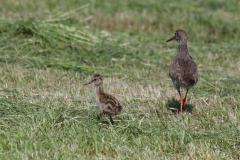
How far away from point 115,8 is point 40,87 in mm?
7479

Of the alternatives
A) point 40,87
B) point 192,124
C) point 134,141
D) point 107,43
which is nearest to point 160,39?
point 107,43

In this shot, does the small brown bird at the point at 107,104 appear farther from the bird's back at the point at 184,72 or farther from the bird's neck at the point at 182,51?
the bird's neck at the point at 182,51

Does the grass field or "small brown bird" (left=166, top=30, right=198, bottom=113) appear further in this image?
"small brown bird" (left=166, top=30, right=198, bottom=113)

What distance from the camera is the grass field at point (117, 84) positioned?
4.82m

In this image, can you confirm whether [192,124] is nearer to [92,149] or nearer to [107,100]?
[107,100]

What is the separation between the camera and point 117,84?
7512 mm

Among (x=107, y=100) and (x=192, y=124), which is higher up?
(x=107, y=100)

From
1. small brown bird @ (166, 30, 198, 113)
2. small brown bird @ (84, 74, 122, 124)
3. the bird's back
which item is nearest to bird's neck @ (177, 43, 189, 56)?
small brown bird @ (166, 30, 198, 113)

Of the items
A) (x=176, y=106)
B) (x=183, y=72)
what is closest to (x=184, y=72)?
(x=183, y=72)

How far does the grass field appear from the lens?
482 centimetres

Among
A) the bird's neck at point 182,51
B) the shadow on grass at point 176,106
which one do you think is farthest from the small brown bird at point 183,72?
the shadow on grass at point 176,106

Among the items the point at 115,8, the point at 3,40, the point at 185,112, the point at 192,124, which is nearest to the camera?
the point at 192,124

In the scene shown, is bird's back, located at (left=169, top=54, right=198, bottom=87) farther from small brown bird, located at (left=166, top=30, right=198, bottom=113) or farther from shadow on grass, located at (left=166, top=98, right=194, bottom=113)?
shadow on grass, located at (left=166, top=98, right=194, bottom=113)

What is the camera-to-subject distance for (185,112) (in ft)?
21.2
